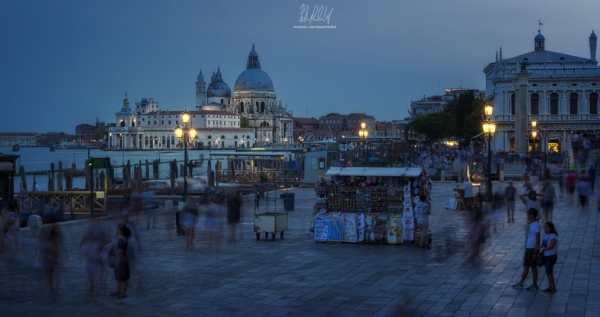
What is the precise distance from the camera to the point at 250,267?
12.6 meters

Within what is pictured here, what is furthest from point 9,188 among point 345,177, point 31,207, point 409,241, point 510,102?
point 510,102

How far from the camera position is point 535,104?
53000 millimetres

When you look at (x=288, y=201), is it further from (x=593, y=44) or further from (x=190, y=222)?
(x=593, y=44)

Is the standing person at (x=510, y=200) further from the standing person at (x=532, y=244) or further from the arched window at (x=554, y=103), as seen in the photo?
the arched window at (x=554, y=103)

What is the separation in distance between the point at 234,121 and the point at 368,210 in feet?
555

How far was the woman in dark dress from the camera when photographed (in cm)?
998

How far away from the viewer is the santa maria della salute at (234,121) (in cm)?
17925

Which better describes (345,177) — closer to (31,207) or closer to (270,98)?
(31,207)

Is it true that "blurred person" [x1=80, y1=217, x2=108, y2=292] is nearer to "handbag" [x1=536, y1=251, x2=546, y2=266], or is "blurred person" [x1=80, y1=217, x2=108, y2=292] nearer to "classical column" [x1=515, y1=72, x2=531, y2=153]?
"handbag" [x1=536, y1=251, x2=546, y2=266]

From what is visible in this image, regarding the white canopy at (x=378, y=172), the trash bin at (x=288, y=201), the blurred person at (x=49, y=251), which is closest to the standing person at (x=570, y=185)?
the trash bin at (x=288, y=201)

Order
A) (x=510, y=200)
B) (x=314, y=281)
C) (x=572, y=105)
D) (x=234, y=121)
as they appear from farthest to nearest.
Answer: (x=234, y=121)
(x=572, y=105)
(x=510, y=200)
(x=314, y=281)

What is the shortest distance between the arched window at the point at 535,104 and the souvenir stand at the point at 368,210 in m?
39.4

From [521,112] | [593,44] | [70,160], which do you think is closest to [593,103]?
[521,112]

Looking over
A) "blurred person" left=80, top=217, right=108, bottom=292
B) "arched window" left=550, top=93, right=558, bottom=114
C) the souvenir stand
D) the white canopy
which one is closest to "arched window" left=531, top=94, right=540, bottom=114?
"arched window" left=550, top=93, right=558, bottom=114
